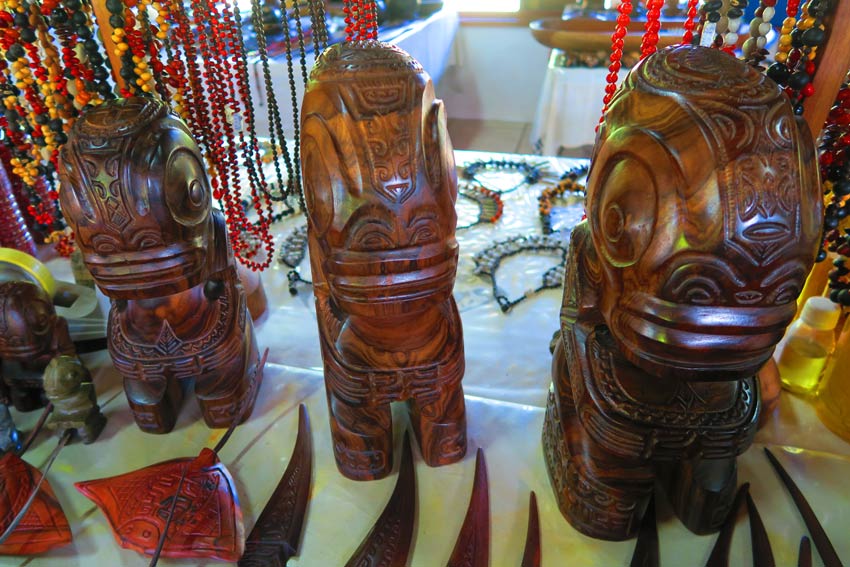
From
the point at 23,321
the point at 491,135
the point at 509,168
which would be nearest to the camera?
the point at 23,321

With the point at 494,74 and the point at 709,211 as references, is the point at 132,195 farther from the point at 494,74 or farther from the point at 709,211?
the point at 494,74

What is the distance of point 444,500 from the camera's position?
1.02 metres

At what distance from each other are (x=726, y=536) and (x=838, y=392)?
427 mm

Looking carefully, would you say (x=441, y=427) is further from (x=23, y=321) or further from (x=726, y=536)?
(x=23, y=321)

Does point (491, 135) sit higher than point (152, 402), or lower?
lower

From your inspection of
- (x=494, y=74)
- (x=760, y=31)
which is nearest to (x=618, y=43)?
(x=760, y=31)

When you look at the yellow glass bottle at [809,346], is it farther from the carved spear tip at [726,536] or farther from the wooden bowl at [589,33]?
the wooden bowl at [589,33]

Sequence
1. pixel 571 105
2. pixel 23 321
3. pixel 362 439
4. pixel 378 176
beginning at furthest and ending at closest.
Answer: pixel 571 105
pixel 23 321
pixel 362 439
pixel 378 176

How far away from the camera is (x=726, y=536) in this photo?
0.92 metres

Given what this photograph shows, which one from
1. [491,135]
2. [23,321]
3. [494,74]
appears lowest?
[491,135]

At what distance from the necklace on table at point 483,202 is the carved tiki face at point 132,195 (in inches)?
42.4

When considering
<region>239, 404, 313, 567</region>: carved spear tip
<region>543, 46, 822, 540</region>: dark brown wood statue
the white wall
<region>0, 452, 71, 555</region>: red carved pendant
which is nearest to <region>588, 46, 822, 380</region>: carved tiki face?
<region>543, 46, 822, 540</region>: dark brown wood statue

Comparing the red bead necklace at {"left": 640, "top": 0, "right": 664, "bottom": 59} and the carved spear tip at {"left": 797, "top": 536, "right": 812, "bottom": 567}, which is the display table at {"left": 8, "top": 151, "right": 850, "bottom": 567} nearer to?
the carved spear tip at {"left": 797, "top": 536, "right": 812, "bottom": 567}

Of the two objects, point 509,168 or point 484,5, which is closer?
point 509,168
